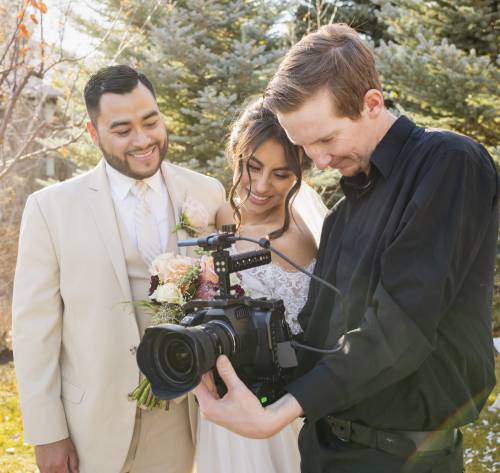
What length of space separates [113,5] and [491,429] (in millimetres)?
6780

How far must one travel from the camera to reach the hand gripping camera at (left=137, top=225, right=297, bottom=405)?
168 cm

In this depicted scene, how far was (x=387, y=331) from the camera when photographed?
1.63 meters

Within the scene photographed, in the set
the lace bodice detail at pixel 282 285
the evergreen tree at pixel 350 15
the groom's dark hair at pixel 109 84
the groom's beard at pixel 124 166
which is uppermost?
the evergreen tree at pixel 350 15

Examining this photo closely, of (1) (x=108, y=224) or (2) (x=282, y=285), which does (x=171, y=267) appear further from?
(2) (x=282, y=285)

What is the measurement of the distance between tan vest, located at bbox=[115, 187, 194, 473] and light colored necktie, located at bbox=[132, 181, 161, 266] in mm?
55

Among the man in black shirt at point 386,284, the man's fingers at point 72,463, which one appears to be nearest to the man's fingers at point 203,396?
the man in black shirt at point 386,284

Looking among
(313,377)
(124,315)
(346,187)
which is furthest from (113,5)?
(313,377)

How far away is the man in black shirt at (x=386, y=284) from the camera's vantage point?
1.63 m

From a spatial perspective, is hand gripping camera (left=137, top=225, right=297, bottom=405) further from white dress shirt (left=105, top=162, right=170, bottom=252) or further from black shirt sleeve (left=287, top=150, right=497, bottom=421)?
white dress shirt (left=105, top=162, right=170, bottom=252)

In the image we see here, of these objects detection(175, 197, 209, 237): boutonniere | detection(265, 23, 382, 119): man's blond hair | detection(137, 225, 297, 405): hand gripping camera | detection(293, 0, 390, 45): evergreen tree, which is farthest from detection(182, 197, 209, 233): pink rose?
detection(293, 0, 390, 45): evergreen tree

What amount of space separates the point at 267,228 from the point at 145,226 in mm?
682

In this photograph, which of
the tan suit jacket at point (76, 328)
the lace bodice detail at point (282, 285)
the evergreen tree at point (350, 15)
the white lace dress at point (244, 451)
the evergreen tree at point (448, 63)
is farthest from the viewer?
the evergreen tree at point (350, 15)

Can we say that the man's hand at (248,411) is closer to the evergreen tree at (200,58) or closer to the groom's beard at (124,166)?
the groom's beard at (124,166)

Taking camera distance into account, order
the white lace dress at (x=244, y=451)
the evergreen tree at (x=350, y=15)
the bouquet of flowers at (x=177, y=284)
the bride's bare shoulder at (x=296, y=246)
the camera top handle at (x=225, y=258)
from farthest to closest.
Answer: the evergreen tree at (x=350, y=15) < the bride's bare shoulder at (x=296, y=246) < the white lace dress at (x=244, y=451) < the bouquet of flowers at (x=177, y=284) < the camera top handle at (x=225, y=258)
